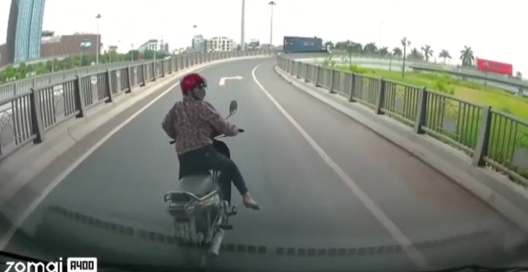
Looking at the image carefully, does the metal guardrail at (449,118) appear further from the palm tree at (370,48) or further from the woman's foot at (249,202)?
the woman's foot at (249,202)

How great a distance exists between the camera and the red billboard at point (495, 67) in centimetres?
528

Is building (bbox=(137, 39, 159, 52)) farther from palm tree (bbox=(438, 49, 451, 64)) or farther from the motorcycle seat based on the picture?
palm tree (bbox=(438, 49, 451, 64))

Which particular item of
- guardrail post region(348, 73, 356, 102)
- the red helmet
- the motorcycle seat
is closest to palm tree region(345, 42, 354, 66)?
the red helmet

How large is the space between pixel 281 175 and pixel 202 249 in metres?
1.23

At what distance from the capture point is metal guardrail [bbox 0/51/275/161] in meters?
6.11

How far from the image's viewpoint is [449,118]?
855 cm

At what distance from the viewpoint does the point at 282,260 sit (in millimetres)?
4672

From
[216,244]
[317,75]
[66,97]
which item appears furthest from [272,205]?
[317,75]

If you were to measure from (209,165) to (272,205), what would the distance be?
2.09ft

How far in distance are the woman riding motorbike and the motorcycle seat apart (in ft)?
0.12

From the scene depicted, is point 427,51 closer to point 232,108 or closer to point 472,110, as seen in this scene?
point 232,108

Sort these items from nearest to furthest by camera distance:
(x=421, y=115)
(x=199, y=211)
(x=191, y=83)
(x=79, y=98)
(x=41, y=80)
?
(x=199, y=211) → (x=191, y=83) → (x=41, y=80) → (x=79, y=98) → (x=421, y=115)

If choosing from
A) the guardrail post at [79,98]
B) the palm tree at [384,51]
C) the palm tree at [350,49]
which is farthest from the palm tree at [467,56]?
the guardrail post at [79,98]

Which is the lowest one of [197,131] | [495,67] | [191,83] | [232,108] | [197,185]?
[197,185]
